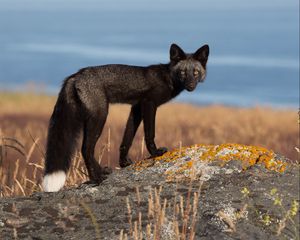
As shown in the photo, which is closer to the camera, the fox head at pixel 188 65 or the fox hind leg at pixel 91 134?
Result: the fox hind leg at pixel 91 134

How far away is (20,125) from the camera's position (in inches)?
867

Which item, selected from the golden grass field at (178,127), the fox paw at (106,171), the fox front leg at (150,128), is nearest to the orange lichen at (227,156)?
the fox paw at (106,171)

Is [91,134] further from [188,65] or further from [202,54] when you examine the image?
[202,54]

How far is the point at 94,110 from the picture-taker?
7883 millimetres

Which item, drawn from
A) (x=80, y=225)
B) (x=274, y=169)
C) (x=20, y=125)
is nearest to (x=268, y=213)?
(x=274, y=169)

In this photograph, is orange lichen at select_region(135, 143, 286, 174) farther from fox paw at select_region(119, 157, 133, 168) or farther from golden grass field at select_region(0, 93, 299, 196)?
golden grass field at select_region(0, 93, 299, 196)

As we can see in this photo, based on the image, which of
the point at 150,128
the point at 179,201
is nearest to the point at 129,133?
the point at 150,128

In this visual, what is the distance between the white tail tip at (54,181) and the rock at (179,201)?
90cm

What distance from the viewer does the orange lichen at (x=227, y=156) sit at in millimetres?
6629

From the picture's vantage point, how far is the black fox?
7875mm

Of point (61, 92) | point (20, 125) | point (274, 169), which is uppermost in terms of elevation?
point (61, 92)

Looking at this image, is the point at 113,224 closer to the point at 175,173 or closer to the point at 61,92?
the point at 175,173

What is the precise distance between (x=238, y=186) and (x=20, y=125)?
1642cm

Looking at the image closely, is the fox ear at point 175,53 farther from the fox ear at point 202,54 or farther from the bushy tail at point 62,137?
the bushy tail at point 62,137
